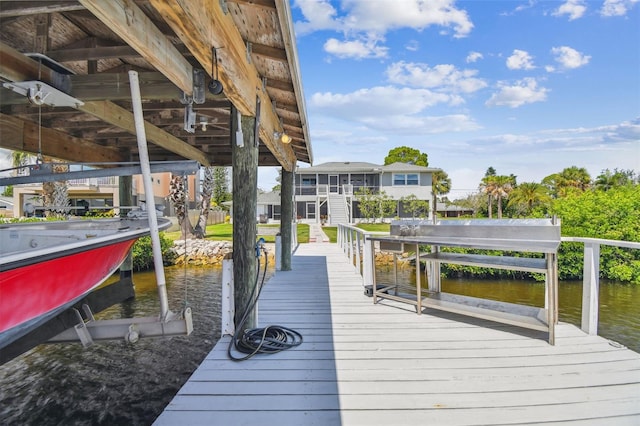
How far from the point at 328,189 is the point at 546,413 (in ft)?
76.2

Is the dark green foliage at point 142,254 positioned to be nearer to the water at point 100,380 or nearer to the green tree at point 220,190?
the water at point 100,380

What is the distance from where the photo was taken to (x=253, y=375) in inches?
95.3

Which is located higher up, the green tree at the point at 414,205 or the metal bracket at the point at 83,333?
the green tree at the point at 414,205

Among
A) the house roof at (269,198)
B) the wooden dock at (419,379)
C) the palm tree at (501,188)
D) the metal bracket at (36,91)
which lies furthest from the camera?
→ the house roof at (269,198)

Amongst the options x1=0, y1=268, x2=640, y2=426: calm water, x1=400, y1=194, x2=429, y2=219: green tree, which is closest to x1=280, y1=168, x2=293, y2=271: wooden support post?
x1=0, y1=268, x2=640, y2=426: calm water

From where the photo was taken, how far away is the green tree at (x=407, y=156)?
4059 cm

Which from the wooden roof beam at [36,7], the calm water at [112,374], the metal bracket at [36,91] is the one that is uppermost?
the wooden roof beam at [36,7]

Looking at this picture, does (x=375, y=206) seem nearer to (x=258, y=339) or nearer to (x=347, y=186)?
(x=347, y=186)

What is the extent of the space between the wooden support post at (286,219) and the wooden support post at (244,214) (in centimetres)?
379

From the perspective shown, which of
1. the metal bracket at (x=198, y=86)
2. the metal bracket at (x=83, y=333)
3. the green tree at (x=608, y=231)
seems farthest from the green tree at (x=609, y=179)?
the metal bracket at (x=83, y=333)

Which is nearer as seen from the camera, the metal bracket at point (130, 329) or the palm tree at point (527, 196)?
the metal bracket at point (130, 329)

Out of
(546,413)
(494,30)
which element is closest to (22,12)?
(546,413)

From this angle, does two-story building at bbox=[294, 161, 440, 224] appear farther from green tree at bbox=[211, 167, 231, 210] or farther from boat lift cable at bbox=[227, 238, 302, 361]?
boat lift cable at bbox=[227, 238, 302, 361]

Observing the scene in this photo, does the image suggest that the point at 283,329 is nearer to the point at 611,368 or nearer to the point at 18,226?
the point at 611,368
